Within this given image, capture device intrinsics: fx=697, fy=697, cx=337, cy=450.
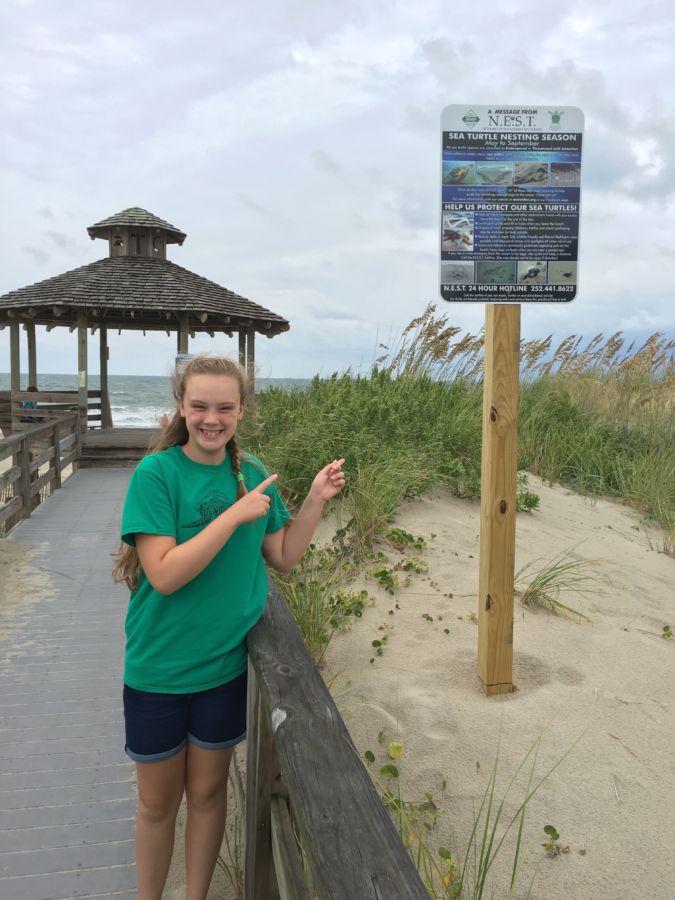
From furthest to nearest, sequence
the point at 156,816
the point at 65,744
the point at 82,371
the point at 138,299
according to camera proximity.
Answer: the point at 82,371 → the point at 138,299 → the point at 65,744 → the point at 156,816

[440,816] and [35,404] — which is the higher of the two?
[35,404]

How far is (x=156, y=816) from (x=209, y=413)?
124 centimetres

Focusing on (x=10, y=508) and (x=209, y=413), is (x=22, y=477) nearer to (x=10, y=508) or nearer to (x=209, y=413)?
(x=10, y=508)

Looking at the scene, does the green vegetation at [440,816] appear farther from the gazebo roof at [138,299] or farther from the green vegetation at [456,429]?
the gazebo roof at [138,299]

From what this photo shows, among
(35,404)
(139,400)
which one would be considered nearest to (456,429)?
(35,404)

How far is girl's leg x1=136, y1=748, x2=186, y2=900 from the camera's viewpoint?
6.83 feet

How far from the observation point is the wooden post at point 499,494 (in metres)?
3.51

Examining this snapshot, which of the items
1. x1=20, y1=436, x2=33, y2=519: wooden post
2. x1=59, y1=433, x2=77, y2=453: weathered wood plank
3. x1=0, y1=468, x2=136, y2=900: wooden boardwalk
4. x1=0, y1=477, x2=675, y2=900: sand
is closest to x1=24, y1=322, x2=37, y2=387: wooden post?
x1=59, y1=433, x2=77, y2=453: weathered wood plank

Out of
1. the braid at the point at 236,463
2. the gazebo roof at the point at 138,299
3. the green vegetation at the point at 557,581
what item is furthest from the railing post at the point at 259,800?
the gazebo roof at the point at 138,299

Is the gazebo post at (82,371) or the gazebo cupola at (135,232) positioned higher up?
the gazebo cupola at (135,232)

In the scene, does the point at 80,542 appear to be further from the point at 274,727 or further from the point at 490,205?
the point at 274,727

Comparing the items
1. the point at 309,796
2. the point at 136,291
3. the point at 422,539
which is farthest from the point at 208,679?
the point at 136,291

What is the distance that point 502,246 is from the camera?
353 cm

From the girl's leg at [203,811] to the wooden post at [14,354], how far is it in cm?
1551
